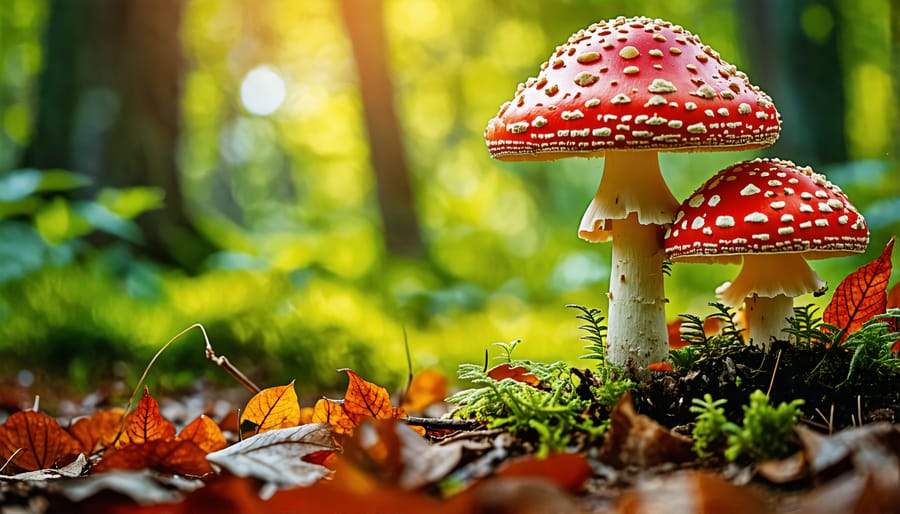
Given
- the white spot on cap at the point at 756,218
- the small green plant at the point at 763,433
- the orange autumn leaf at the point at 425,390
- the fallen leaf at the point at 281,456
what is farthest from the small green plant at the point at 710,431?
the orange autumn leaf at the point at 425,390

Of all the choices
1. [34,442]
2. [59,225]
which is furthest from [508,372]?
→ [59,225]

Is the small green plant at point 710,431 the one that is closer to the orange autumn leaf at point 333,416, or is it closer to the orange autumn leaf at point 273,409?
the orange autumn leaf at point 333,416

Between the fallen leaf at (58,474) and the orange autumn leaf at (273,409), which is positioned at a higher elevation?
the orange autumn leaf at (273,409)

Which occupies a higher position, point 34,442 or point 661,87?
point 661,87

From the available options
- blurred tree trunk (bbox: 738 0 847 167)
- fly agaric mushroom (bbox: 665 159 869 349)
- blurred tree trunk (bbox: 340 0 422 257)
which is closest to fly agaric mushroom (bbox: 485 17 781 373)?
fly agaric mushroom (bbox: 665 159 869 349)

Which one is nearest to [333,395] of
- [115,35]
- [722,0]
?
[115,35]

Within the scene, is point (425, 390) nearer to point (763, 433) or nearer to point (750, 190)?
point (750, 190)

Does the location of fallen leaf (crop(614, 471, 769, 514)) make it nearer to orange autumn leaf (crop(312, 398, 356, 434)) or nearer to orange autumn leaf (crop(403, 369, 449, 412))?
orange autumn leaf (crop(312, 398, 356, 434))
